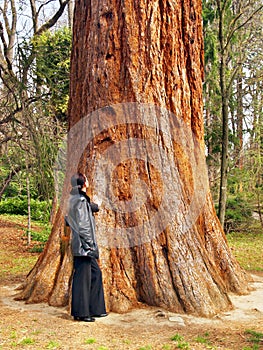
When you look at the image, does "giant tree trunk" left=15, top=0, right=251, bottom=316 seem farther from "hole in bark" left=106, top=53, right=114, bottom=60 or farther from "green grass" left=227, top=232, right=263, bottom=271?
"green grass" left=227, top=232, right=263, bottom=271

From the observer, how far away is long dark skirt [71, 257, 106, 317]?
20.0ft

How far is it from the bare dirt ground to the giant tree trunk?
26cm

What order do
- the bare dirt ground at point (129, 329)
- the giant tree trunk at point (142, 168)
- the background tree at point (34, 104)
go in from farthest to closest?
the background tree at point (34, 104)
the giant tree trunk at point (142, 168)
the bare dirt ground at point (129, 329)

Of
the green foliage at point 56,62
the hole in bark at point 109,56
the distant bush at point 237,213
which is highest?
the green foliage at point 56,62

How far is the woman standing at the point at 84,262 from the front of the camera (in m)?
6.11

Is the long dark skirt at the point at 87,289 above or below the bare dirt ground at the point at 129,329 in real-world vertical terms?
above

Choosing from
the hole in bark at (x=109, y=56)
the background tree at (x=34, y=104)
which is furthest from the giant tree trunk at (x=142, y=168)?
the background tree at (x=34, y=104)

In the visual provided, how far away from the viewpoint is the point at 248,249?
1477 cm

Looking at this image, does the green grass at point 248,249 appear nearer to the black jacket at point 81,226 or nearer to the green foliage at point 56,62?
the black jacket at point 81,226

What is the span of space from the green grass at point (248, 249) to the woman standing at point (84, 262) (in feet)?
18.3

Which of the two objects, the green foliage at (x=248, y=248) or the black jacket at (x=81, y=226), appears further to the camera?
the green foliage at (x=248, y=248)

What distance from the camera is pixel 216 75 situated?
18328 millimetres

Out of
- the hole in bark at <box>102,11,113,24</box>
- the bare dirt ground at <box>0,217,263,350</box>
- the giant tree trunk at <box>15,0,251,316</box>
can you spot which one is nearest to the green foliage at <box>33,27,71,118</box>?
the hole in bark at <box>102,11,113,24</box>

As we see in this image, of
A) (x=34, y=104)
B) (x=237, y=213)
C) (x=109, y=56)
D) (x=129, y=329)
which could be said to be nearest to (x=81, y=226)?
(x=129, y=329)
